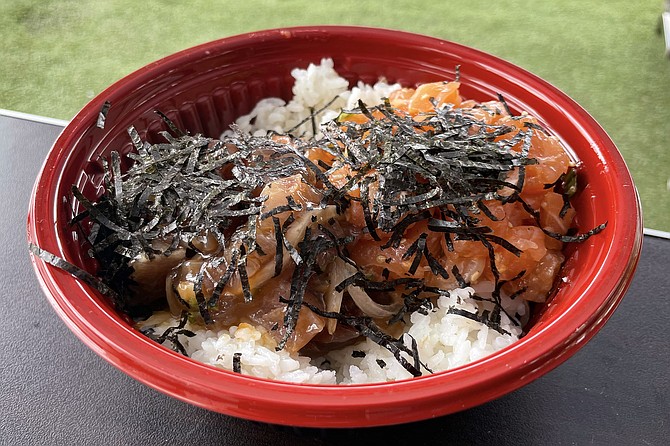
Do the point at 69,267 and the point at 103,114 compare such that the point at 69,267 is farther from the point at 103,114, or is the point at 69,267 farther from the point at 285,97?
the point at 285,97

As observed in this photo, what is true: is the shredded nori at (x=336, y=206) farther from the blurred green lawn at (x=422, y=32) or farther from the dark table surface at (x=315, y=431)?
the blurred green lawn at (x=422, y=32)

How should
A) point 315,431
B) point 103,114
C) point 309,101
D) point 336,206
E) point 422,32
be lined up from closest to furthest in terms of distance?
point 315,431 < point 336,206 < point 103,114 < point 309,101 < point 422,32

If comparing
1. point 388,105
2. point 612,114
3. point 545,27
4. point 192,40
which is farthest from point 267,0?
point 388,105

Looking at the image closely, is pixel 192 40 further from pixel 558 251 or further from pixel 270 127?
pixel 558 251

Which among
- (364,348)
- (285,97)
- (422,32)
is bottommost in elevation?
(364,348)

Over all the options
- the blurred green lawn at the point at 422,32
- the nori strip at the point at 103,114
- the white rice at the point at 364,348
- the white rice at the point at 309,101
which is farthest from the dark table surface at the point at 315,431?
the blurred green lawn at the point at 422,32

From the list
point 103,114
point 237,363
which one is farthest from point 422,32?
point 237,363
